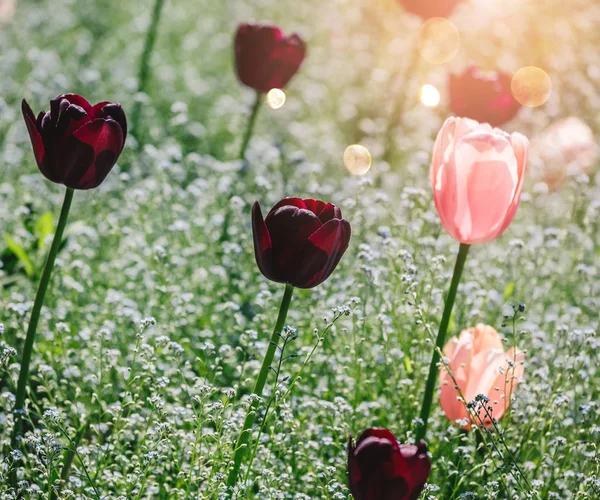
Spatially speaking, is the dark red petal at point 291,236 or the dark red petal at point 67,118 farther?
the dark red petal at point 67,118

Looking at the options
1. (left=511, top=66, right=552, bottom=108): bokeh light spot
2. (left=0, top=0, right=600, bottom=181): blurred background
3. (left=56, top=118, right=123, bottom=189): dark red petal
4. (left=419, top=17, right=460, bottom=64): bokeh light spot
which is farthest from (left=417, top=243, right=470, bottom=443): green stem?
(left=419, top=17, right=460, bottom=64): bokeh light spot

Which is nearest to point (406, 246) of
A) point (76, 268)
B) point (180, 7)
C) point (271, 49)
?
point (271, 49)

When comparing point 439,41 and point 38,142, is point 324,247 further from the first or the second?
point 439,41

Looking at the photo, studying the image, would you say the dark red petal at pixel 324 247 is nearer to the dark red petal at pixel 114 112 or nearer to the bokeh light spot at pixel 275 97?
the dark red petal at pixel 114 112

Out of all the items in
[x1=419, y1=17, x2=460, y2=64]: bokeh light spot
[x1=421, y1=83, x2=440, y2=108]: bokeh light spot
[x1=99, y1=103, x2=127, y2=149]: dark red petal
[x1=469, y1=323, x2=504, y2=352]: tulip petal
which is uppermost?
[x1=419, y1=17, x2=460, y2=64]: bokeh light spot

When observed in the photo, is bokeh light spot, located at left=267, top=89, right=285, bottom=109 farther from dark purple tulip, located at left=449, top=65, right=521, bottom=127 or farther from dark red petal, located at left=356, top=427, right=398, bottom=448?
dark red petal, located at left=356, top=427, right=398, bottom=448

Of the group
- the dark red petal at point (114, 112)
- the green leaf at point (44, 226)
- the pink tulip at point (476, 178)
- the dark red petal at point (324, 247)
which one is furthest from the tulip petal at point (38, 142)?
the green leaf at point (44, 226)

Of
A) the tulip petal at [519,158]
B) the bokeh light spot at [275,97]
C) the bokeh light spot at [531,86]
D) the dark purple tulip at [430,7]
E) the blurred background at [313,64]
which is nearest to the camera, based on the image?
the tulip petal at [519,158]

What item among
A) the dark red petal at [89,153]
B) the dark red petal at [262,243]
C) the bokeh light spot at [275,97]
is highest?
the bokeh light spot at [275,97]
